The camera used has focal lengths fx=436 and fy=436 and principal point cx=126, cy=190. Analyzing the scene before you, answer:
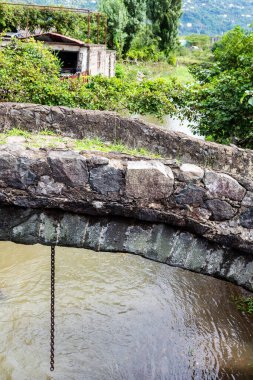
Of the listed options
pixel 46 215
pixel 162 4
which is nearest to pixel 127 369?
pixel 46 215

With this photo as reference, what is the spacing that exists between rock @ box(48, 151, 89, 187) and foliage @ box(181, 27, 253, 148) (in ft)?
15.3

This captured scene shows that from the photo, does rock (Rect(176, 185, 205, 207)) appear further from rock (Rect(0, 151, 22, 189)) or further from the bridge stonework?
rock (Rect(0, 151, 22, 189))

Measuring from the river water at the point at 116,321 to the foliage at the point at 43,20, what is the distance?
16.2 metres

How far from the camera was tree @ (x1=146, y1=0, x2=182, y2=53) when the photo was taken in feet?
101

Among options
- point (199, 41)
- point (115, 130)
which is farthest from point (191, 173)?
point (199, 41)

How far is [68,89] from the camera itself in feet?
35.0

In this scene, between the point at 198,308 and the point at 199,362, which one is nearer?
the point at 199,362

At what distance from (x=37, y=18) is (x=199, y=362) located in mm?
20531

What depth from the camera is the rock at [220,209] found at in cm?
349

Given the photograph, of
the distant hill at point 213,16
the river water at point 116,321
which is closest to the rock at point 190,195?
the river water at point 116,321

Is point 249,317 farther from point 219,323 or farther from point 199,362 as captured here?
point 199,362

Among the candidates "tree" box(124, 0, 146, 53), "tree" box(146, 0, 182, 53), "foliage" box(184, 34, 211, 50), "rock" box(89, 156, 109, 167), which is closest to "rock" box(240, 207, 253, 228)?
"rock" box(89, 156, 109, 167)

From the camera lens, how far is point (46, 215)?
341 centimetres

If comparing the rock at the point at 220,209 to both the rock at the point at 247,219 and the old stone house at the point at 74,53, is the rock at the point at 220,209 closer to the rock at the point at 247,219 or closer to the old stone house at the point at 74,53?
the rock at the point at 247,219
